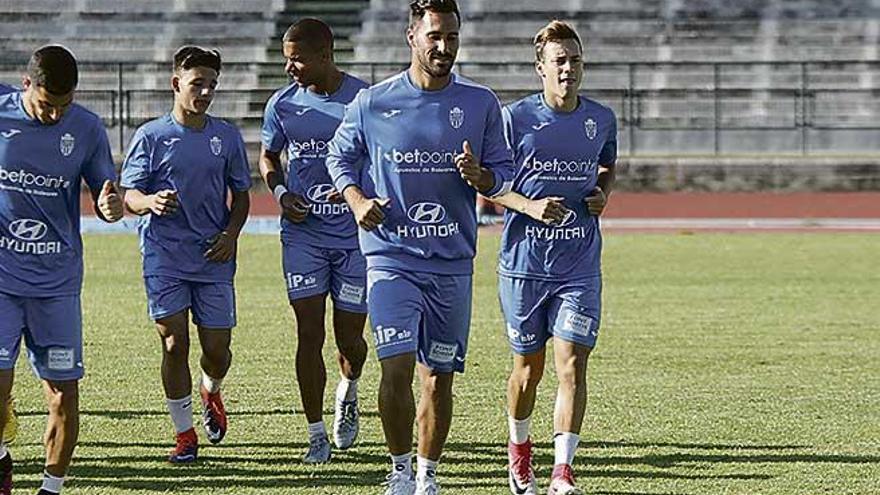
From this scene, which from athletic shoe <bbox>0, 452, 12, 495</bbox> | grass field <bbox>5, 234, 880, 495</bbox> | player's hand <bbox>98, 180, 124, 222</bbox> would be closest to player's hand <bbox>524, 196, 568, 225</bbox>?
grass field <bbox>5, 234, 880, 495</bbox>

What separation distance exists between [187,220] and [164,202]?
0.49 metres

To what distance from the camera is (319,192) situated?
10.1 m

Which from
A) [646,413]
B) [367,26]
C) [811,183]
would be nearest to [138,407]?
[646,413]

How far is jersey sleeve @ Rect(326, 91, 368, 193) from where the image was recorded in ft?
27.6

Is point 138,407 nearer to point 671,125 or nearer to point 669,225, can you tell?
point 669,225

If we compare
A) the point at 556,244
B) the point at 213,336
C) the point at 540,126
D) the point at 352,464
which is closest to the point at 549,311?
the point at 556,244

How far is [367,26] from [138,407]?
88.1 ft

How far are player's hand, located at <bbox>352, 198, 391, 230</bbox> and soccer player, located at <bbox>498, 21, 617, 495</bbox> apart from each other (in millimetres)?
867

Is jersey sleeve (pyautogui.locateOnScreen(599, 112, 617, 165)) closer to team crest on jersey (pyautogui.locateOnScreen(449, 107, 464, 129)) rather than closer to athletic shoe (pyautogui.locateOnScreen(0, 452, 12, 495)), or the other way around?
team crest on jersey (pyautogui.locateOnScreen(449, 107, 464, 129))

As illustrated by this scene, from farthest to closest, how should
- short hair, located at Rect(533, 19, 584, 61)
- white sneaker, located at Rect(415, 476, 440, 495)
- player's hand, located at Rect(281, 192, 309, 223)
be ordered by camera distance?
player's hand, located at Rect(281, 192, 309, 223) → short hair, located at Rect(533, 19, 584, 61) → white sneaker, located at Rect(415, 476, 440, 495)

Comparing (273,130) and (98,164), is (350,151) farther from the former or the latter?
(273,130)

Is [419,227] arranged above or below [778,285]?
above

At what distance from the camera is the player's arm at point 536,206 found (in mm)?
8328

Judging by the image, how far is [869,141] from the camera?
34.3 meters
